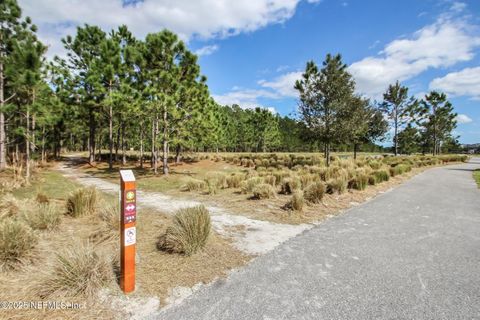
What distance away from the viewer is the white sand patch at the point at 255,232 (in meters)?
4.62

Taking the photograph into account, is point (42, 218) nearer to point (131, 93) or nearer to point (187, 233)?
point (187, 233)

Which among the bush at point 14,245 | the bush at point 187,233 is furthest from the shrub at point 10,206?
the bush at point 187,233

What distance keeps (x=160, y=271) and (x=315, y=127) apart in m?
17.0

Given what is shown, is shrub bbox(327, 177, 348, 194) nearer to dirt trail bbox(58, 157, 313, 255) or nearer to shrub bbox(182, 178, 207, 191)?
dirt trail bbox(58, 157, 313, 255)

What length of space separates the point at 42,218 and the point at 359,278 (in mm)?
5710

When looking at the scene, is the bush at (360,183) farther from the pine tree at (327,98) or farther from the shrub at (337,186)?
the pine tree at (327,98)

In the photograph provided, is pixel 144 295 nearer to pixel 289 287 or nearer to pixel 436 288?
pixel 289 287

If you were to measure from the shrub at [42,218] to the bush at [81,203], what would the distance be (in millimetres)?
822

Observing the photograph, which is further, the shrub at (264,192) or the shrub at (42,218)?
the shrub at (264,192)

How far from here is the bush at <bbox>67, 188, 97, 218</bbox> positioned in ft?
20.1

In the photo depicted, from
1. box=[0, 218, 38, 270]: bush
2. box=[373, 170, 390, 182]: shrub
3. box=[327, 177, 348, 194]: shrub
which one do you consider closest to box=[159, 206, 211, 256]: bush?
box=[0, 218, 38, 270]: bush

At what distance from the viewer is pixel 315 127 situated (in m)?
18.7

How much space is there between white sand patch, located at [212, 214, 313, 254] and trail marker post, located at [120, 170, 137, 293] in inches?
79.1

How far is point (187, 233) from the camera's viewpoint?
4.22 meters
